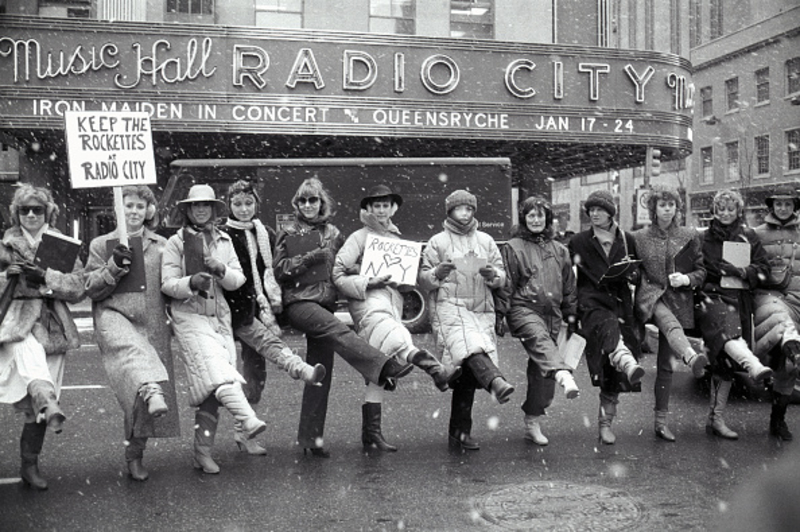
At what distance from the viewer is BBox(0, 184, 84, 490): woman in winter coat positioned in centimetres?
511

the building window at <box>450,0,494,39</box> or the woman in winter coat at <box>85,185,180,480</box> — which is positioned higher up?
the building window at <box>450,0,494,39</box>

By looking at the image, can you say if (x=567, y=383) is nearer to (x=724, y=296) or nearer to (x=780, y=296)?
(x=724, y=296)

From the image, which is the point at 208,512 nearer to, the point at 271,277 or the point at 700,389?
the point at 271,277

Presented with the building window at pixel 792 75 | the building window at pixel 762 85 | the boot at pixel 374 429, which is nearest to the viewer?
the boot at pixel 374 429

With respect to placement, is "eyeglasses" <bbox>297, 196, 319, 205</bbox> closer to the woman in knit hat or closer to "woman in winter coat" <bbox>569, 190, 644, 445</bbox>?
the woman in knit hat

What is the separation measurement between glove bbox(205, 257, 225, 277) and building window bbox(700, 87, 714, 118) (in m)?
39.5

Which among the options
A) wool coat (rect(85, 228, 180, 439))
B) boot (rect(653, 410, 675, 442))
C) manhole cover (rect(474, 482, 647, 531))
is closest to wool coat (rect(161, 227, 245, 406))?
A: wool coat (rect(85, 228, 180, 439))

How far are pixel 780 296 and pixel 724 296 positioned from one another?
0.54 m

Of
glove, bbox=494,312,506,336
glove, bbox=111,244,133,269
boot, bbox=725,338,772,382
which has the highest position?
glove, bbox=111,244,133,269

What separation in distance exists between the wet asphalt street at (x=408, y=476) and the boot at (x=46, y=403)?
0.49 meters

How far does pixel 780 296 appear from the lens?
6914 millimetres

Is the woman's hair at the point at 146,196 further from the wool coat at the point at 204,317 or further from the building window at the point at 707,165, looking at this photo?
the building window at the point at 707,165

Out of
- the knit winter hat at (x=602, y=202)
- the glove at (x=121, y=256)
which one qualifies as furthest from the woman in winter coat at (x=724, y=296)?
the glove at (x=121, y=256)

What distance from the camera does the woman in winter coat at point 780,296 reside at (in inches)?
260
